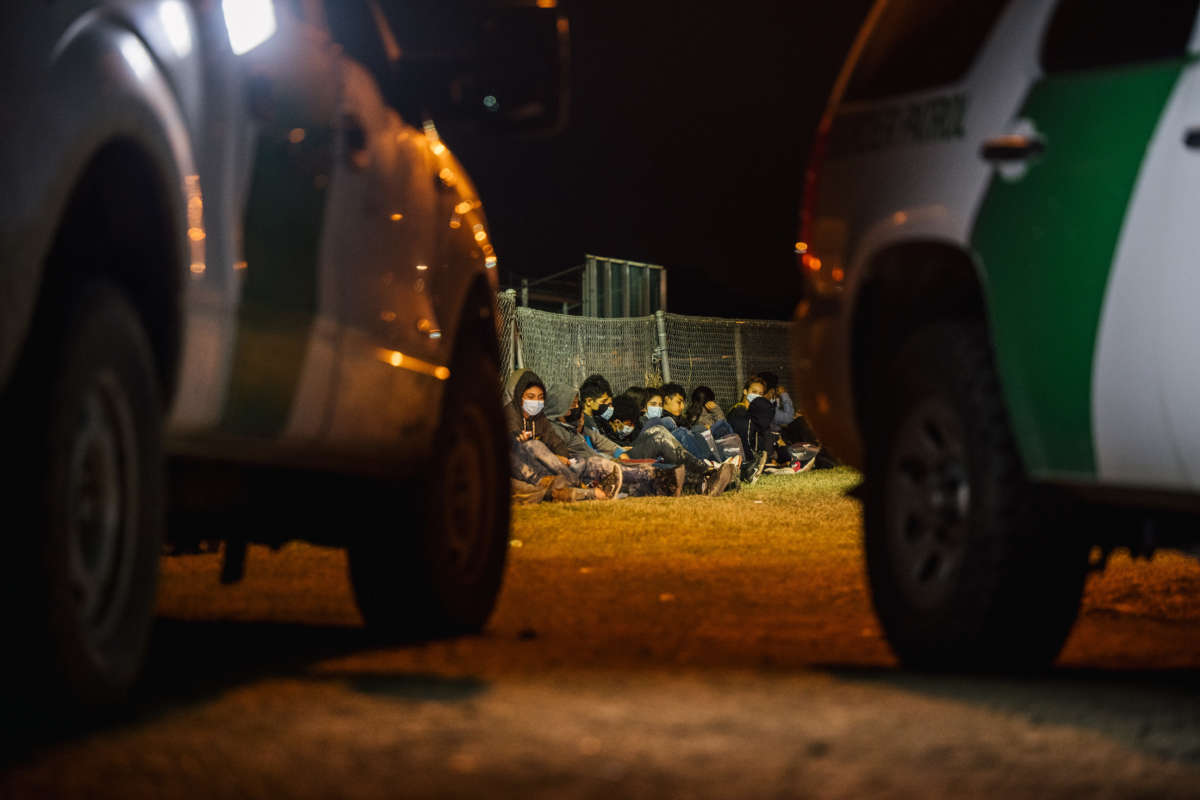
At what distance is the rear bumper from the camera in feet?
17.9

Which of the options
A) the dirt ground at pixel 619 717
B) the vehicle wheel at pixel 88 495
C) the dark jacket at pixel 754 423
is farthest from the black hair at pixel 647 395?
the vehicle wheel at pixel 88 495

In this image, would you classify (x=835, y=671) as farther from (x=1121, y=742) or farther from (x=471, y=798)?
(x=471, y=798)

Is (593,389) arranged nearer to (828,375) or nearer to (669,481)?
(669,481)

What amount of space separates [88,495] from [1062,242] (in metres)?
2.37

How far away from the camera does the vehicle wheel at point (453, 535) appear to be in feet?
18.9

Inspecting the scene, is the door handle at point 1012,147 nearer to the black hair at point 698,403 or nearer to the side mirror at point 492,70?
the side mirror at point 492,70

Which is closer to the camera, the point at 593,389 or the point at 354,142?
the point at 354,142

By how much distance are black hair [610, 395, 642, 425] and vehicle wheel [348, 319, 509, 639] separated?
10015mm

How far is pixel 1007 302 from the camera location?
4.66 metres

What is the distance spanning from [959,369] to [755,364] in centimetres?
2234

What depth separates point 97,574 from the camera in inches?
142

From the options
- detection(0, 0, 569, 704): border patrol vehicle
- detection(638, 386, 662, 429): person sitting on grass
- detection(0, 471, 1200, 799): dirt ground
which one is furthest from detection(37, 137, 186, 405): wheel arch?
detection(638, 386, 662, 429): person sitting on grass

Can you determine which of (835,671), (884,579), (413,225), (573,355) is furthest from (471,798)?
(573,355)

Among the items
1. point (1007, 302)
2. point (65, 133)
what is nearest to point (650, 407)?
point (1007, 302)
